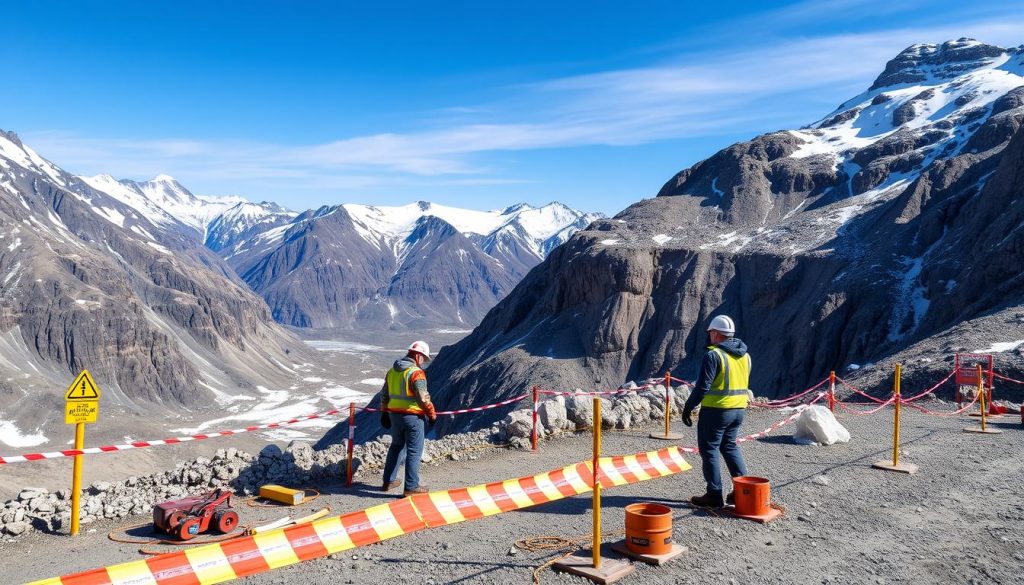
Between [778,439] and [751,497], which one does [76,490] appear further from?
[778,439]

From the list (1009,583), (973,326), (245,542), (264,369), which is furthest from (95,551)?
(264,369)

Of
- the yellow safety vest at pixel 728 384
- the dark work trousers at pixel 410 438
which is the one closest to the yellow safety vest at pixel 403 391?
the dark work trousers at pixel 410 438

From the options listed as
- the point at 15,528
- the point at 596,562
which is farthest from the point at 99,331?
the point at 596,562

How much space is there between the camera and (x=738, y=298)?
178ft

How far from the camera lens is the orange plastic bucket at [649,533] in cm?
712

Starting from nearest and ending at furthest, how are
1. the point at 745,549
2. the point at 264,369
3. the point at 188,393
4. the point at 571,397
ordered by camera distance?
1. the point at 745,549
2. the point at 571,397
3. the point at 188,393
4. the point at 264,369

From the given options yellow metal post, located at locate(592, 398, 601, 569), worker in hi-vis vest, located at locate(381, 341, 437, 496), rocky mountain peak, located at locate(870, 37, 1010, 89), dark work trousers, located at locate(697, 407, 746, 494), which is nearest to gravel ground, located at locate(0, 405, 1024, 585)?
yellow metal post, located at locate(592, 398, 601, 569)

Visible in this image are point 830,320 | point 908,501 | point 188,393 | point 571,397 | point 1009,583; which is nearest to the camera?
point 1009,583

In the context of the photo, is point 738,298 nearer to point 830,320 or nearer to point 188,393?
point 830,320

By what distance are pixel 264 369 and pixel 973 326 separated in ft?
494

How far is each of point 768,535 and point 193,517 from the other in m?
6.24

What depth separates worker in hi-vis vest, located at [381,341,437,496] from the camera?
9266 mm

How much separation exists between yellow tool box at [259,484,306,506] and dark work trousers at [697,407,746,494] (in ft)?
16.5

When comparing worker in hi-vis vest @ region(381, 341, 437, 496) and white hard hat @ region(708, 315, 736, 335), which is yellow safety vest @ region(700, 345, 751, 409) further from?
worker in hi-vis vest @ region(381, 341, 437, 496)
